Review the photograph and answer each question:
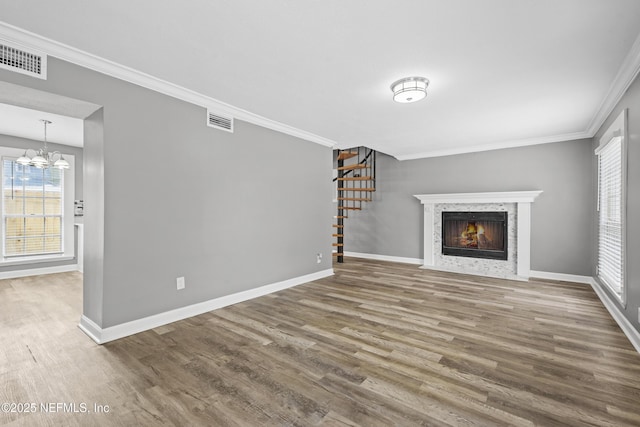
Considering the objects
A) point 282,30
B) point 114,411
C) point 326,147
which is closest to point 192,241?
point 114,411

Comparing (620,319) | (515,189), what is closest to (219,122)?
(620,319)

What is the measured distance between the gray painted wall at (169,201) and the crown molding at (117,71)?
7 centimetres

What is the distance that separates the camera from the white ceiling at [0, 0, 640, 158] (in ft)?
6.30

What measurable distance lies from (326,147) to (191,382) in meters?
4.29

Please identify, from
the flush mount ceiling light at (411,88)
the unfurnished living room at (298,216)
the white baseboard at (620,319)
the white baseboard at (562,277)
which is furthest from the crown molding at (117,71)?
the white baseboard at (562,277)

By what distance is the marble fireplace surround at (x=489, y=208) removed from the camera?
525cm

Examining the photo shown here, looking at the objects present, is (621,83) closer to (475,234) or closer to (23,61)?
(475,234)

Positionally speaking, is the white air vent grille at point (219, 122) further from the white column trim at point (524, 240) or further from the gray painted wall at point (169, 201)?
the white column trim at point (524, 240)

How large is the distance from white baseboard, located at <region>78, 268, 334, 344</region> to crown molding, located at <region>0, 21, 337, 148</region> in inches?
91.1

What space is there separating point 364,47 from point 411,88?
0.80 meters

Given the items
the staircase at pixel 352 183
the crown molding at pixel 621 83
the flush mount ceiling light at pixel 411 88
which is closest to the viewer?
the crown molding at pixel 621 83

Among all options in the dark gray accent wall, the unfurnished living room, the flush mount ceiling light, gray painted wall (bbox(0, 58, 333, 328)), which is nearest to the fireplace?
the unfurnished living room

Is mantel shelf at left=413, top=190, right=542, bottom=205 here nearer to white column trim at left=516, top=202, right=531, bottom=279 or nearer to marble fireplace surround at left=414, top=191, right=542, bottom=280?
marble fireplace surround at left=414, top=191, right=542, bottom=280

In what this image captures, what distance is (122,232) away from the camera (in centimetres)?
276
